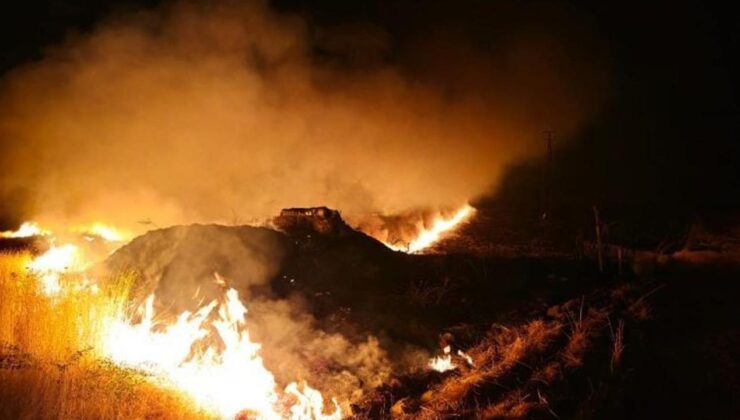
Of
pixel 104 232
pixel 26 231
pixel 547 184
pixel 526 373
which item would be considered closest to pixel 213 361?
pixel 526 373

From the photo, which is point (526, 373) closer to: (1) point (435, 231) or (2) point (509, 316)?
(2) point (509, 316)

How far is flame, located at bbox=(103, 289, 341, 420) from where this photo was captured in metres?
5.88

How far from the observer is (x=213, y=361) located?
6.42 m

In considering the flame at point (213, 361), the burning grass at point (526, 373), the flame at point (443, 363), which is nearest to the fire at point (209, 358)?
the flame at point (213, 361)

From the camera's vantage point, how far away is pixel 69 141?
13664mm

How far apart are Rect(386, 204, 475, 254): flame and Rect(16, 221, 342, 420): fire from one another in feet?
19.0

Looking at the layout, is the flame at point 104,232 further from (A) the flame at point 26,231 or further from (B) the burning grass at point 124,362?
(B) the burning grass at point 124,362

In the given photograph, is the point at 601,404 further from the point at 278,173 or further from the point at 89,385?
the point at 278,173

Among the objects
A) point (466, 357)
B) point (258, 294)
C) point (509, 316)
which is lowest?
point (466, 357)

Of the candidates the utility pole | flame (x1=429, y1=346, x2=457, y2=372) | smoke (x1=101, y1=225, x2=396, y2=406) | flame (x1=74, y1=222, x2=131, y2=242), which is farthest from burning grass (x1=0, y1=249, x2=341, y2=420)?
the utility pole

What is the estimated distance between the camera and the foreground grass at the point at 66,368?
489cm

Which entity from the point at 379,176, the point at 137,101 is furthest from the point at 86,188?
the point at 379,176

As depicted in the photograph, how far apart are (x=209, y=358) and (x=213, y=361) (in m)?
0.06

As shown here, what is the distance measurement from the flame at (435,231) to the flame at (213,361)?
→ 19.0 ft
